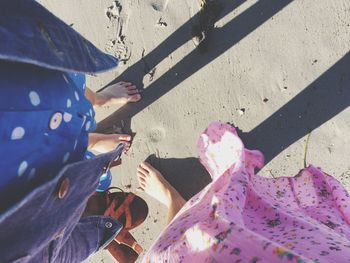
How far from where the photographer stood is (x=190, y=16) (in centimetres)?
161

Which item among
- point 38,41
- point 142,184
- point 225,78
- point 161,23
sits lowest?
point 142,184

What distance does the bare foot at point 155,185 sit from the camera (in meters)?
1.60

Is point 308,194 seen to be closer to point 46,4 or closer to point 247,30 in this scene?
point 247,30

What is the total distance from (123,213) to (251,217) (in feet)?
2.16

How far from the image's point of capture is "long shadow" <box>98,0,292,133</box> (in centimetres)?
157

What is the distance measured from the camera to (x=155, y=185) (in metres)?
1.61

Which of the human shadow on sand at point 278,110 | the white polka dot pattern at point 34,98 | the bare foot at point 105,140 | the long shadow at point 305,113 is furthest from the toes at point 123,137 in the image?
the white polka dot pattern at point 34,98

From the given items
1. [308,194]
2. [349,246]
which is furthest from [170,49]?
[349,246]

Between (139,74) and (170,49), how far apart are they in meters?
0.17

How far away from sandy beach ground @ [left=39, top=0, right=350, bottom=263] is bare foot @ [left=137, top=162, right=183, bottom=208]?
5 centimetres

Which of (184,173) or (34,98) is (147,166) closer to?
(184,173)

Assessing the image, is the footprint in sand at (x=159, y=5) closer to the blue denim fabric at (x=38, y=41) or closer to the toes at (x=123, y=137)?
the toes at (x=123, y=137)

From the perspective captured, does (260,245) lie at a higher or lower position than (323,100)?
higher

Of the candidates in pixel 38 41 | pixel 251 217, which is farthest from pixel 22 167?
pixel 251 217
